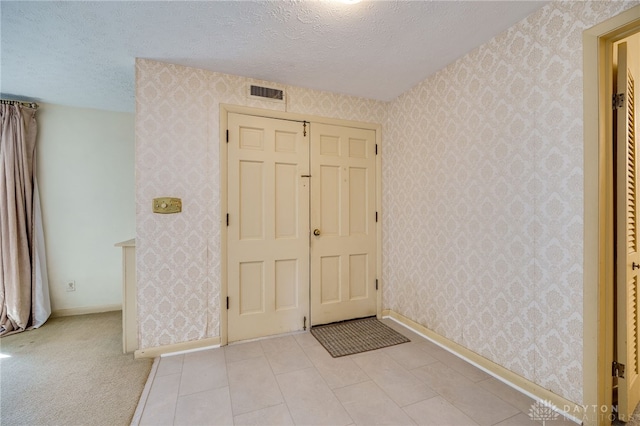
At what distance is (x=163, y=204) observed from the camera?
2291mm

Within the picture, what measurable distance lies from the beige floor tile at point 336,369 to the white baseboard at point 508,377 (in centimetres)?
86

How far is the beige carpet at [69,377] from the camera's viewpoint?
5.30ft

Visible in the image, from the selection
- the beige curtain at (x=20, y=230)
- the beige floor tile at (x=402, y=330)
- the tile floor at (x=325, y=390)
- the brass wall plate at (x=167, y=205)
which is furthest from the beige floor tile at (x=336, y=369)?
the beige curtain at (x=20, y=230)

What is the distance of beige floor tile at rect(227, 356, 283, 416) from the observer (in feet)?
5.55

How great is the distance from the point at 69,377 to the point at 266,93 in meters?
2.83

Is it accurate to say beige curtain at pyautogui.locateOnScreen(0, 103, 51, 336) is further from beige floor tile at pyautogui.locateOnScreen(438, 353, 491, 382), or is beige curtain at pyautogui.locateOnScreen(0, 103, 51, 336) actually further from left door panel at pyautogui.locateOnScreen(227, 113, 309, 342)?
beige floor tile at pyautogui.locateOnScreen(438, 353, 491, 382)

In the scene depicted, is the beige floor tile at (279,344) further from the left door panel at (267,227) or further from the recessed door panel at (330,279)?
the recessed door panel at (330,279)

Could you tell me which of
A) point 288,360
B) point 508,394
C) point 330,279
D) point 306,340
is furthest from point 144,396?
point 508,394

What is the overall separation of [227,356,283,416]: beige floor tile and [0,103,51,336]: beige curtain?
2505 millimetres

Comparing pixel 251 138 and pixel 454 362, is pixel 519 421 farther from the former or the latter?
pixel 251 138

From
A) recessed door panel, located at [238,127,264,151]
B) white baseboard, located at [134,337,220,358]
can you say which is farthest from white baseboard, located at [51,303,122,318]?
recessed door panel, located at [238,127,264,151]

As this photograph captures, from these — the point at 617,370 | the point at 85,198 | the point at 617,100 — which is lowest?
the point at 617,370

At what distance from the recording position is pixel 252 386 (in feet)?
6.13

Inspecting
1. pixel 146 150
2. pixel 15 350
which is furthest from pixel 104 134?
pixel 15 350
